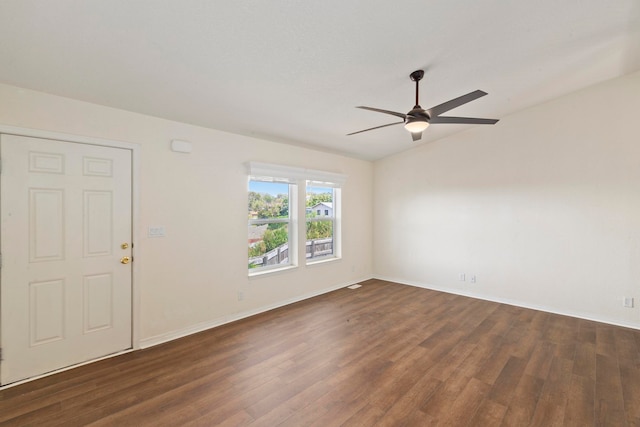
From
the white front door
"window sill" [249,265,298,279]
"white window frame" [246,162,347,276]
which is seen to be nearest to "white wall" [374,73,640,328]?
"white window frame" [246,162,347,276]

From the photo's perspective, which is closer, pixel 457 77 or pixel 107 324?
pixel 107 324

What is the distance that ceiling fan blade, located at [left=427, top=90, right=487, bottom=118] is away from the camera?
2.21m

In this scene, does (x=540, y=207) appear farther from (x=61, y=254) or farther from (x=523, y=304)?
(x=61, y=254)

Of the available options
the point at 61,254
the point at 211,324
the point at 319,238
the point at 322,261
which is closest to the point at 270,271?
the point at 211,324

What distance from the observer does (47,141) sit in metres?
2.40

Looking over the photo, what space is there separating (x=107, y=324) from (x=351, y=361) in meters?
2.47

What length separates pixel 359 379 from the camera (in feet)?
7.70

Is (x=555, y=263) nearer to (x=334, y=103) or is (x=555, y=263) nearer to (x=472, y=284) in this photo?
(x=472, y=284)

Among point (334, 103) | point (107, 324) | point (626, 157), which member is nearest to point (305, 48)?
point (334, 103)

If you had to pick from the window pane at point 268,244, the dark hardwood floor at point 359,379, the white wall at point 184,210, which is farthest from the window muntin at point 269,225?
the dark hardwood floor at point 359,379

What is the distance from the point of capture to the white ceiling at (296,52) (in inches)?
68.2

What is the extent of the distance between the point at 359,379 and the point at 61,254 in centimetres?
293

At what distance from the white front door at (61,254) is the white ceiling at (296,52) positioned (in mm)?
600

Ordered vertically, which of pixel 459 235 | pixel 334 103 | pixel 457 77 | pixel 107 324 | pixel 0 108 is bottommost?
pixel 107 324
